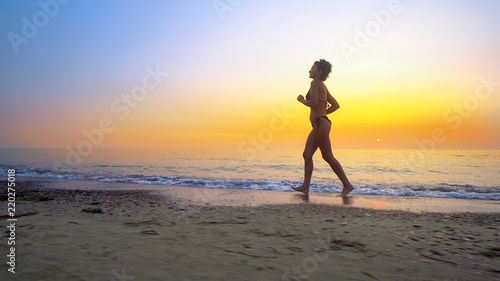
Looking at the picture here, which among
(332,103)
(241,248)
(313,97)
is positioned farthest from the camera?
(332,103)

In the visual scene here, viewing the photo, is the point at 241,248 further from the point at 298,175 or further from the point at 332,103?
the point at 298,175

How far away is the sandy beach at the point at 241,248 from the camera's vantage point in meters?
1.79

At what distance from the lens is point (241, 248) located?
7.46 feet

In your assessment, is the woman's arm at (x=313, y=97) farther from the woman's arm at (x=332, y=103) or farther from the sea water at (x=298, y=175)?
the sea water at (x=298, y=175)

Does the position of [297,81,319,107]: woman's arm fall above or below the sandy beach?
above

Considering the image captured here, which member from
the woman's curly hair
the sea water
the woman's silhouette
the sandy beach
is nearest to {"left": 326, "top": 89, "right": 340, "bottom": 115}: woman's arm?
the woman's silhouette

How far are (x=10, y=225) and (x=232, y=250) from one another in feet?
7.29

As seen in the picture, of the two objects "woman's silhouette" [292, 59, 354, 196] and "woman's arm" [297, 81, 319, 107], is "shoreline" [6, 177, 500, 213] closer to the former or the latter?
"woman's silhouette" [292, 59, 354, 196]

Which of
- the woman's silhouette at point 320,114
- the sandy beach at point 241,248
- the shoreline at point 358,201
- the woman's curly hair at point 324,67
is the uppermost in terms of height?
the woman's curly hair at point 324,67

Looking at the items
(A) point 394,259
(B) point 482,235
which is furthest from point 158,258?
(B) point 482,235

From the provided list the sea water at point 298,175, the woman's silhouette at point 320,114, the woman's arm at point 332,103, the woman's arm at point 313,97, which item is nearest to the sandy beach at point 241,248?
the woman's silhouette at point 320,114

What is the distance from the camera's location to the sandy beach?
179 centimetres

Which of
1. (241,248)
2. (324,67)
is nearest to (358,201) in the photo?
(324,67)

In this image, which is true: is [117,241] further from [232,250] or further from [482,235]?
[482,235]
